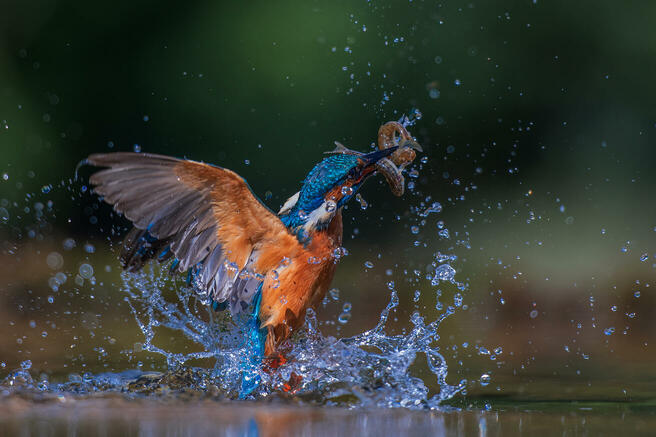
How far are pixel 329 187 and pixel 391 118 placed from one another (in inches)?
130

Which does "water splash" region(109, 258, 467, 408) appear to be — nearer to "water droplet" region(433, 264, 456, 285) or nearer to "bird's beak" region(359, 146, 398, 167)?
"water droplet" region(433, 264, 456, 285)

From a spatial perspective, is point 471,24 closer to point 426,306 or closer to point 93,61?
point 426,306

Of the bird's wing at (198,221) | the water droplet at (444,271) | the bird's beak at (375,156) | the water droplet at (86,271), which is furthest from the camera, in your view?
the water droplet at (86,271)

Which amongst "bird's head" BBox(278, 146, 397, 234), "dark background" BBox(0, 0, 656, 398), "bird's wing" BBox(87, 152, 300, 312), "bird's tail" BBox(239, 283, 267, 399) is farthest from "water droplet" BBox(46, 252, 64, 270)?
"bird's head" BBox(278, 146, 397, 234)

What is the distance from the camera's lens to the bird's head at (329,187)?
3.23m

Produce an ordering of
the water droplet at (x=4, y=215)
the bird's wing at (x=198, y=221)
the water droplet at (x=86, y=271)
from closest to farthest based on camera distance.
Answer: the bird's wing at (x=198, y=221)
the water droplet at (x=86, y=271)
the water droplet at (x=4, y=215)

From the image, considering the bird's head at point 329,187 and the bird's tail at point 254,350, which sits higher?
the bird's head at point 329,187

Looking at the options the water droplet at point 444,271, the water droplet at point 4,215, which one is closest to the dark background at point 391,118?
the water droplet at point 4,215

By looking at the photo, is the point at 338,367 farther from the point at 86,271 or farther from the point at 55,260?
the point at 55,260

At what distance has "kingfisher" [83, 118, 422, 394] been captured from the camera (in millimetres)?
3051

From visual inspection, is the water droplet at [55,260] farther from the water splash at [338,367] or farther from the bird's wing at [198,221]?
the bird's wing at [198,221]

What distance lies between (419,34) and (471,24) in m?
0.38

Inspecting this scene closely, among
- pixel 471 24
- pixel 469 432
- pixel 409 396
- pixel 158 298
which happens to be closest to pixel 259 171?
pixel 471 24

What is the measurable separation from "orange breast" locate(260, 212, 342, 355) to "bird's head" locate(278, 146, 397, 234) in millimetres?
48
